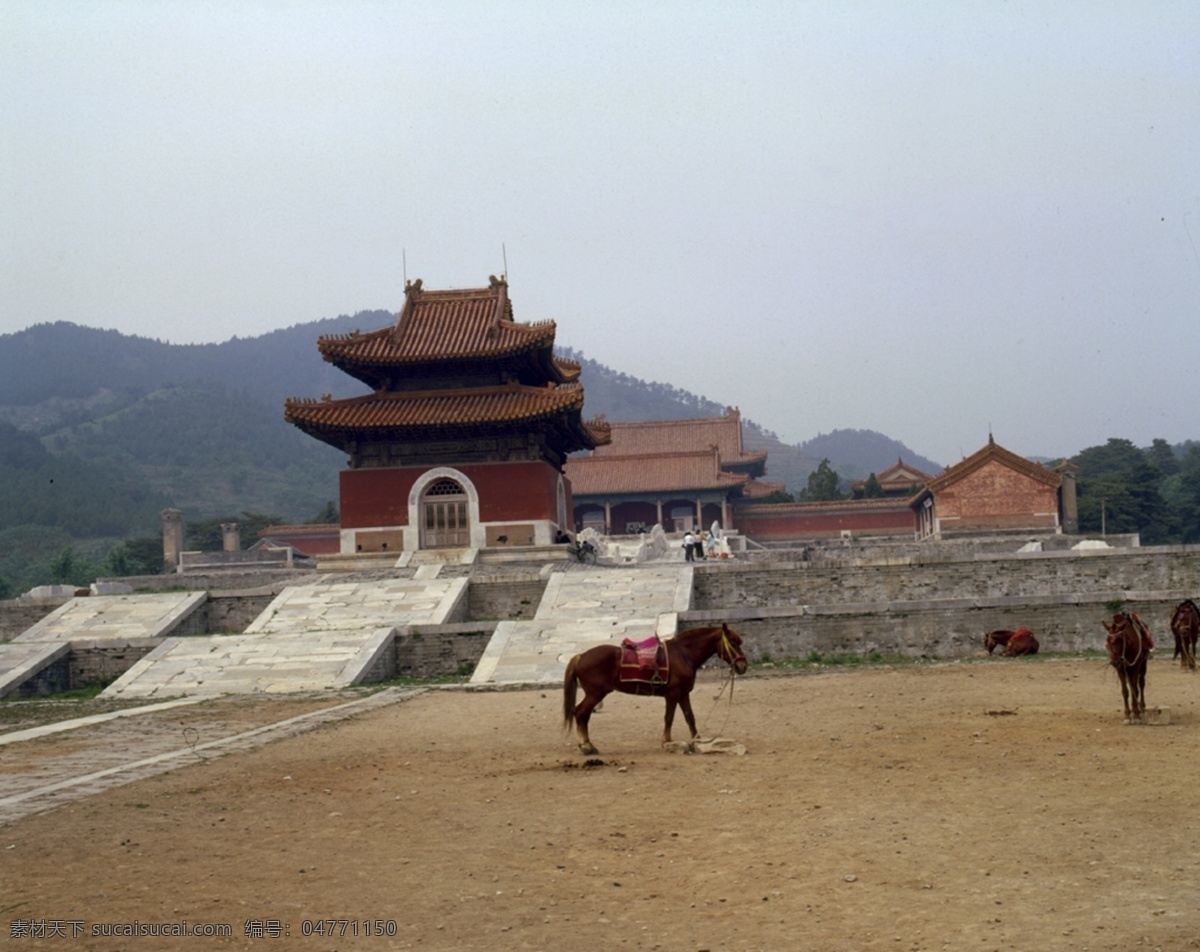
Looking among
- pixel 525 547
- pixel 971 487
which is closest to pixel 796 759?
pixel 525 547

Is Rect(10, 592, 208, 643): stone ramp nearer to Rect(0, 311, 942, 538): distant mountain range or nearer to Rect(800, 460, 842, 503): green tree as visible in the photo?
Rect(800, 460, 842, 503): green tree

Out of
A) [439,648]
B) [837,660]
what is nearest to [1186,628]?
[837,660]

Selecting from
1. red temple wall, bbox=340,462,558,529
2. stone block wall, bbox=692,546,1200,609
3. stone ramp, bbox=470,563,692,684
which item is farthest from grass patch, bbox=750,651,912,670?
red temple wall, bbox=340,462,558,529

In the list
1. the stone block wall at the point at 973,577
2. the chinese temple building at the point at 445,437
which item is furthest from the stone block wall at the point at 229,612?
the stone block wall at the point at 973,577

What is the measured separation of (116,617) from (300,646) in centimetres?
527

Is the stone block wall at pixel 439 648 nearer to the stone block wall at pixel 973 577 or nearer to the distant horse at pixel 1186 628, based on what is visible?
the stone block wall at pixel 973 577

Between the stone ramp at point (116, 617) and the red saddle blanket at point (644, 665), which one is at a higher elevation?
the red saddle blanket at point (644, 665)

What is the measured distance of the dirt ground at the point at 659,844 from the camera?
502cm

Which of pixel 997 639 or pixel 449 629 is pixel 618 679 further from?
pixel 997 639

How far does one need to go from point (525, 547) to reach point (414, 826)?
21.8 meters

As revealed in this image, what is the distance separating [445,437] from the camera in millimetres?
30156

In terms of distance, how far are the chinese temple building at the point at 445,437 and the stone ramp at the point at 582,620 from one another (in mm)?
6564

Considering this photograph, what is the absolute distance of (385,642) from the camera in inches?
711

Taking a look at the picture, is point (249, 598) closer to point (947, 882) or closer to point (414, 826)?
point (414, 826)
